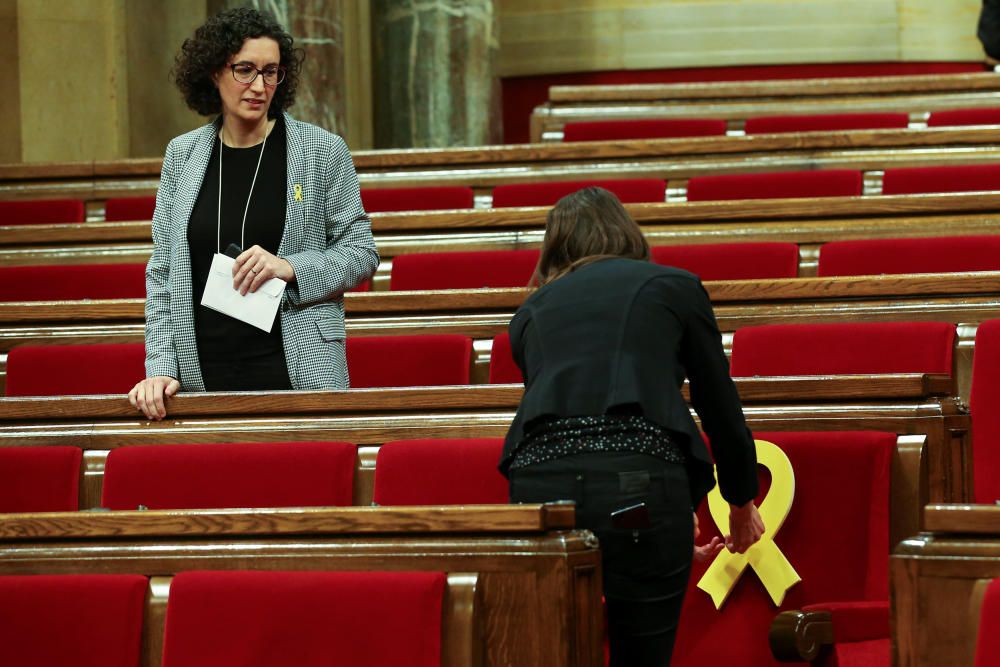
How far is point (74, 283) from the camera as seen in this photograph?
2.42 meters

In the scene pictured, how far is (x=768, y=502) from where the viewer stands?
4.20 feet

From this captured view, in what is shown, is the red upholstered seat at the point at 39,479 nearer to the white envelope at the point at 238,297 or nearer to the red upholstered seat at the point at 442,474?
the white envelope at the point at 238,297

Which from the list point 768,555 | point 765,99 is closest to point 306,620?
point 768,555

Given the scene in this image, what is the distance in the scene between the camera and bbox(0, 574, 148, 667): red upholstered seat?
3.39ft

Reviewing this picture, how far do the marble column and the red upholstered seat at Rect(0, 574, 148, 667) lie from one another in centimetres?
309

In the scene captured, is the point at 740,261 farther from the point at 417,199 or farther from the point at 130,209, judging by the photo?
the point at 130,209

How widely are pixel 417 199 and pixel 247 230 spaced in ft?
4.59

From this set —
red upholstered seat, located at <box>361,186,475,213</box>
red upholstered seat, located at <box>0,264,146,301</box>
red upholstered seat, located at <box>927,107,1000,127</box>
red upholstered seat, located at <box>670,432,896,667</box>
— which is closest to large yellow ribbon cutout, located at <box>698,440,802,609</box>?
red upholstered seat, located at <box>670,432,896,667</box>

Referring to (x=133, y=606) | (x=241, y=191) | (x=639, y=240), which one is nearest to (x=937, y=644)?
(x=639, y=240)

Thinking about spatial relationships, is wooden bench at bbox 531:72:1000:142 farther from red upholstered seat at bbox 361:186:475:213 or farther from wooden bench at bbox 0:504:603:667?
wooden bench at bbox 0:504:603:667

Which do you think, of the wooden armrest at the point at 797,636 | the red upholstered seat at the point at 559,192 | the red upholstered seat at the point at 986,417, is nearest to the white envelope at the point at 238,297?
the wooden armrest at the point at 797,636

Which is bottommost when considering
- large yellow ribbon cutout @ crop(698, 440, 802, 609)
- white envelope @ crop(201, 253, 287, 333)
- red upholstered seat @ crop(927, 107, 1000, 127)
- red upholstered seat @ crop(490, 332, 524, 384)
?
large yellow ribbon cutout @ crop(698, 440, 802, 609)

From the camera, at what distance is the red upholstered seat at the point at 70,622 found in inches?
40.7

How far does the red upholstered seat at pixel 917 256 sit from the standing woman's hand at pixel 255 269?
0.95 metres
